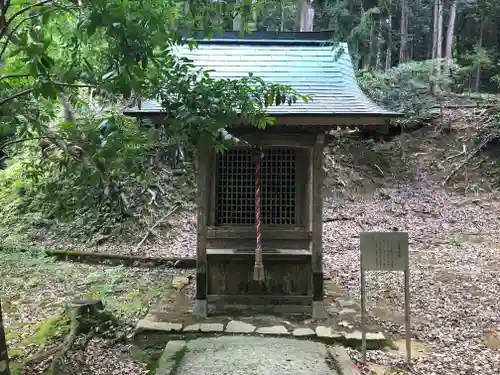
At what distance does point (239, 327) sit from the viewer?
5.29 m

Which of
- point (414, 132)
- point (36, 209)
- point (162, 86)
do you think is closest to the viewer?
point (162, 86)

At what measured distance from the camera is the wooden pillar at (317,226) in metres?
5.57

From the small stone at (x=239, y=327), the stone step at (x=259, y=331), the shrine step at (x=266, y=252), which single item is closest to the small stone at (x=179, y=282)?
the shrine step at (x=266, y=252)

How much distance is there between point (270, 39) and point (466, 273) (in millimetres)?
5220

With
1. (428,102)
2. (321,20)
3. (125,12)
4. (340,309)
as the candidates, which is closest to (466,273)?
(340,309)

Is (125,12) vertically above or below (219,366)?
above

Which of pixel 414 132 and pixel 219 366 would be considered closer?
pixel 219 366

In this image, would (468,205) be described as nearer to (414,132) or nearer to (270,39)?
(414,132)

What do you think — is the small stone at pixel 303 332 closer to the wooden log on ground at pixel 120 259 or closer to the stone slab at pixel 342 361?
the stone slab at pixel 342 361

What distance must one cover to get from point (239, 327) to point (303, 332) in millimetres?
759

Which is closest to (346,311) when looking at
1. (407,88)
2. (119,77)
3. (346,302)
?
(346,302)

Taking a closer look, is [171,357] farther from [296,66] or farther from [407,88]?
[407,88]

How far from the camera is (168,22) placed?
8.23ft

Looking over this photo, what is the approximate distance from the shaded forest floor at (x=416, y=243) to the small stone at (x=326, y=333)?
0.40m
